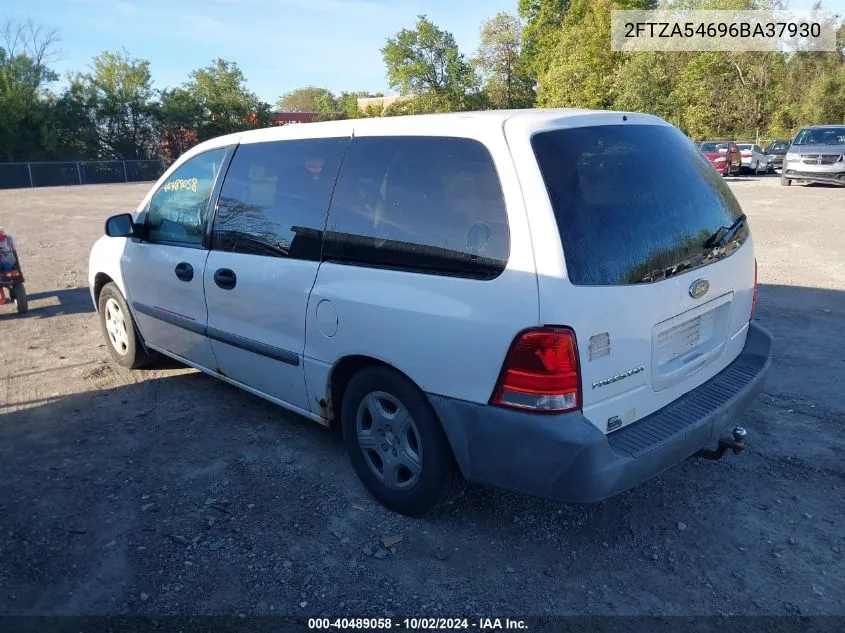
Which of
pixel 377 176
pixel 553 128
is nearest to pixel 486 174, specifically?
pixel 553 128

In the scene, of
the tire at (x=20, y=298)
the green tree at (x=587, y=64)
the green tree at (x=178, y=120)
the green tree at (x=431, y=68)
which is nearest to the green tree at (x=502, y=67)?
the green tree at (x=431, y=68)

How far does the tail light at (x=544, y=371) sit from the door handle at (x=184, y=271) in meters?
2.54

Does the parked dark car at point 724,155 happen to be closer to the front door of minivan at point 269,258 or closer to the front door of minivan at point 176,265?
the front door of minivan at point 176,265

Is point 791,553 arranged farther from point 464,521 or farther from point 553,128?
point 553,128

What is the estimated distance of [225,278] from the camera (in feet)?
12.9

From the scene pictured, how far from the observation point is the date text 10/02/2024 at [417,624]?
8.41 ft

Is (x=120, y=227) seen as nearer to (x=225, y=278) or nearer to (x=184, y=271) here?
(x=184, y=271)

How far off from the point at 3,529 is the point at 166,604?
3.80ft

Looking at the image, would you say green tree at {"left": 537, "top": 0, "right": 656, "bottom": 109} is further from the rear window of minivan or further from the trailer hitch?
the trailer hitch

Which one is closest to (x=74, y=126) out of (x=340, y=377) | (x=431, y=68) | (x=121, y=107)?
(x=121, y=107)

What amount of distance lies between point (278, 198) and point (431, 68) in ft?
198

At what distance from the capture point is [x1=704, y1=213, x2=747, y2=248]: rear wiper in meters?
3.06

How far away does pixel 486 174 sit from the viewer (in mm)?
2770

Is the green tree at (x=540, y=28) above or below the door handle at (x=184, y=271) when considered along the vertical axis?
above
